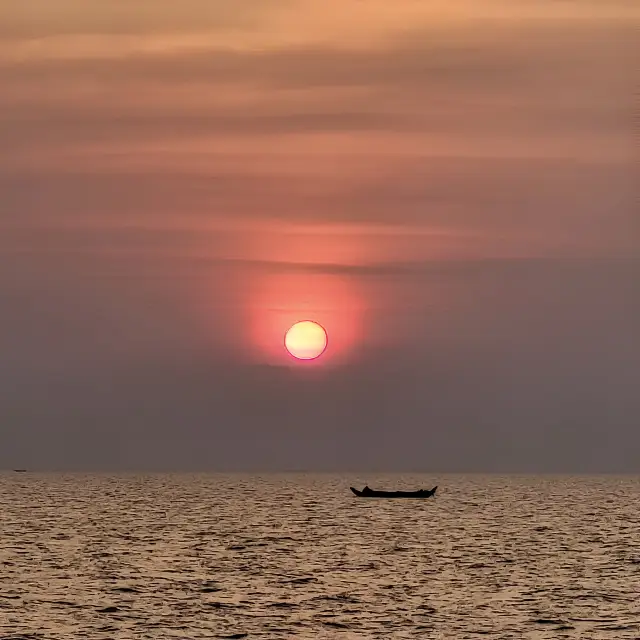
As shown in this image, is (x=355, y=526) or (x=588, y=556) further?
(x=355, y=526)

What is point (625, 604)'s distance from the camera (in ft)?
270

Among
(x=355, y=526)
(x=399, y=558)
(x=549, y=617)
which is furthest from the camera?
(x=355, y=526)

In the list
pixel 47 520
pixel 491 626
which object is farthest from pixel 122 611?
pixel 47 520

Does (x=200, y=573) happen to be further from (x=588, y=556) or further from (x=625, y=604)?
(x=588, y=556)

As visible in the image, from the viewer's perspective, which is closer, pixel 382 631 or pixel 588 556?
pixel 382 631

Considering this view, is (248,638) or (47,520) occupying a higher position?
(47,520)

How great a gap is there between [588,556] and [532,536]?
31623mm

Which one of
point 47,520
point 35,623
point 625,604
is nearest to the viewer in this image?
point 35,623

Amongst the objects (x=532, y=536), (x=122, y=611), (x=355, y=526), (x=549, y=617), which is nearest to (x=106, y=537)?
(x=355, y=526)

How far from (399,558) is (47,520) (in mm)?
83369

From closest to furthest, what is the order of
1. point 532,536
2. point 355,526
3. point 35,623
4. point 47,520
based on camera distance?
point 35,623, point 532,536, point 355,526, point 47,520

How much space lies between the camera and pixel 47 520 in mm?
184500

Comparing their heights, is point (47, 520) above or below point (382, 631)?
above

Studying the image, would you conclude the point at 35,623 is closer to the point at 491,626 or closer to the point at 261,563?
the point at 491,626
